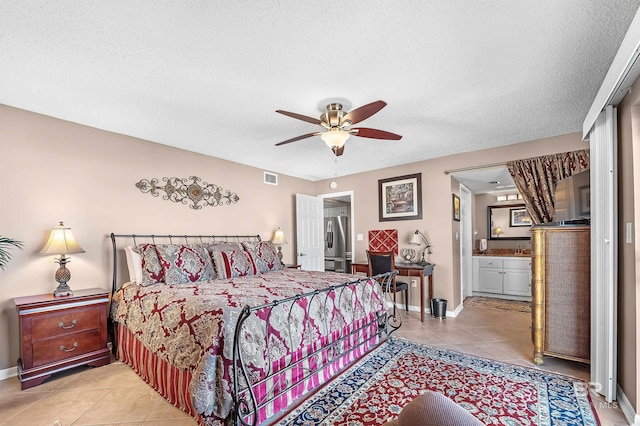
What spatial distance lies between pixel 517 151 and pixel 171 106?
430 cm

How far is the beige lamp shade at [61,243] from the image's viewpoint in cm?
273

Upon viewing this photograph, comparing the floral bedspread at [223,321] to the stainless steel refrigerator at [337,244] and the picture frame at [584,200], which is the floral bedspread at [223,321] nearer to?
the picture frame at [584,200]

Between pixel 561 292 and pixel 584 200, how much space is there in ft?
2.93

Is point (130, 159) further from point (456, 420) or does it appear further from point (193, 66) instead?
point (456, 420)

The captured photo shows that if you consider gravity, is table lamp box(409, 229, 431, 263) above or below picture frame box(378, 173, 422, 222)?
below

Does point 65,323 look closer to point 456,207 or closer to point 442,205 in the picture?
point 442,205

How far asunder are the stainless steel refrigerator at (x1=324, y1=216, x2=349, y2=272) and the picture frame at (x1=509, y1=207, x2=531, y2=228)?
3911 millimetres

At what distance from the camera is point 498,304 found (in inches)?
207

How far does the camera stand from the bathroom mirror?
6086 millimetres

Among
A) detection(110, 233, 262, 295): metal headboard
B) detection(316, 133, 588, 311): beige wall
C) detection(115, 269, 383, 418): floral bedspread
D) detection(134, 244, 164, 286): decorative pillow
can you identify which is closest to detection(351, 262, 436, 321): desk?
detection(316, 133, 588, 311): beige wall

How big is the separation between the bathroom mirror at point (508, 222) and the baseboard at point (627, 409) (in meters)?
4.43

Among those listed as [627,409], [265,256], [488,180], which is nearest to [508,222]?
[488,180]

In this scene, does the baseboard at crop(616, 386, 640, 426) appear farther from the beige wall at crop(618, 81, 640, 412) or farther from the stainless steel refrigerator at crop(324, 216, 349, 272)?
the stainless steel refrigerator at crop(324, 216, 349, 272)

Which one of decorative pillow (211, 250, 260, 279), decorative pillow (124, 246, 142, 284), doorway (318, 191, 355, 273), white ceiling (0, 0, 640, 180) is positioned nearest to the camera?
white ceiling (0, 0, 640, 180)
